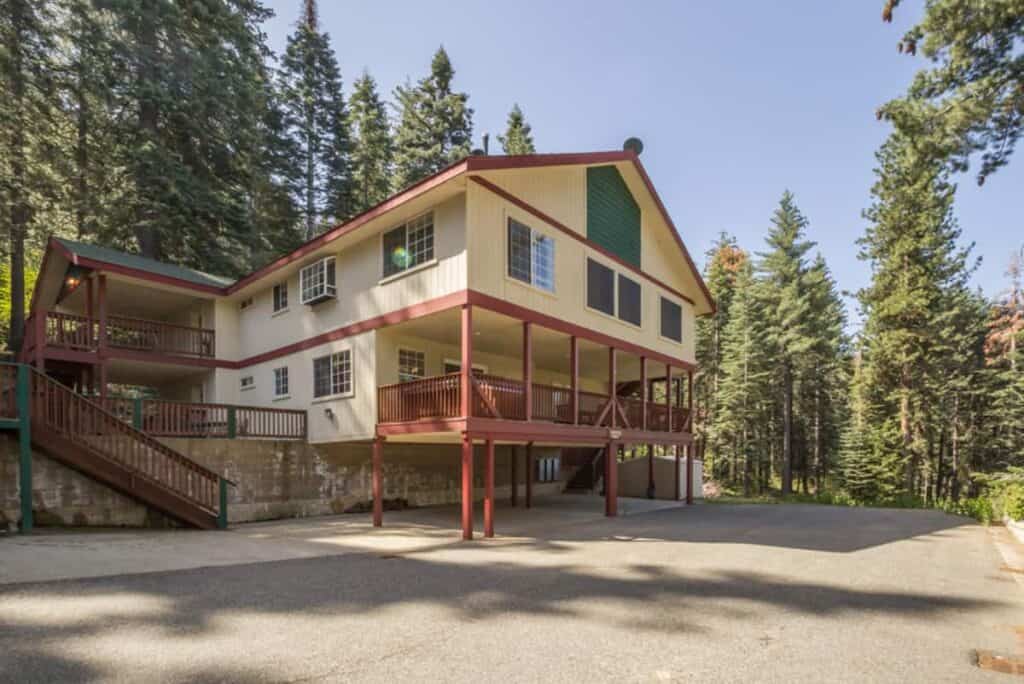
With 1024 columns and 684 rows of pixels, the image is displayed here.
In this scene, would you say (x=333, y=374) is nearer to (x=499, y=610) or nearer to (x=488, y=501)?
(x=488, y=501)

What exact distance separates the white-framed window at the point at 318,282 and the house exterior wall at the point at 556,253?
5214 millimetres

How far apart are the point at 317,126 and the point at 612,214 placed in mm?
28162

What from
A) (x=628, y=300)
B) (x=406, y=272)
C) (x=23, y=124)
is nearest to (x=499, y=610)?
(x=406, y=272)

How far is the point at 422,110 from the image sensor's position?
125 ft

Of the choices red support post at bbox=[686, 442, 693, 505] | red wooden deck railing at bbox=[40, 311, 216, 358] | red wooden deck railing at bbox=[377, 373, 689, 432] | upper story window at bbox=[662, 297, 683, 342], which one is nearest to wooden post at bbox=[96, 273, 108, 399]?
red wooden deck railing at bbox=[40, 311, 216, 358]

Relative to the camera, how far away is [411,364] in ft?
49.8

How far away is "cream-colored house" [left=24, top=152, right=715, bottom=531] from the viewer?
12.3m

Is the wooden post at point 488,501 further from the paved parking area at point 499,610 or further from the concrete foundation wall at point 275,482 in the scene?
the concrete foundation wall at point 275,482

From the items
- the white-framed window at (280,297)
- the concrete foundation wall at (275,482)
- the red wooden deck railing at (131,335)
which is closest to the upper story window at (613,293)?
the concrete foundation wall at (275,482)

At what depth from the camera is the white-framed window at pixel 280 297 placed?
17378mm

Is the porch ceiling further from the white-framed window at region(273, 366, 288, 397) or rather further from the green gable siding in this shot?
the white-framed window at region(273, 366, 288, 397)

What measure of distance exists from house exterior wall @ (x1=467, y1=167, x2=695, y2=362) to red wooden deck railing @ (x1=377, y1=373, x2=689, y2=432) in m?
1.99

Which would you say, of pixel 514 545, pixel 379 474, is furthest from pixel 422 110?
pixel 514 545

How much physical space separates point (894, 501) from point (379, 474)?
22.0 metres
